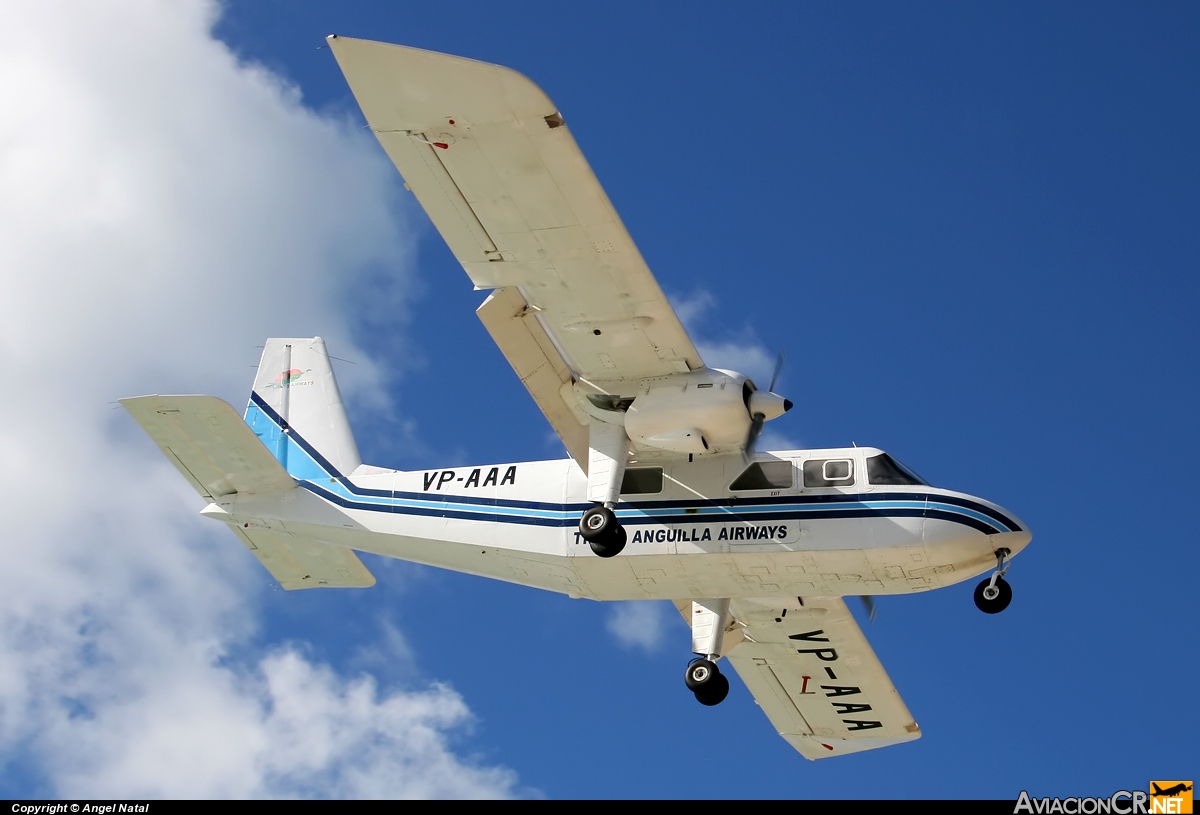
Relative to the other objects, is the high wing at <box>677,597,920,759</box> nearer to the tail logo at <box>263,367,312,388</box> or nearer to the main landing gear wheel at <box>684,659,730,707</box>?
the main landing gear wheel at <box>684,659,730,707</box>

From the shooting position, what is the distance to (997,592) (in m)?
16.7

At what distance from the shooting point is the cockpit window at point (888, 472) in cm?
1695

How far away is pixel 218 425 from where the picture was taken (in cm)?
1830

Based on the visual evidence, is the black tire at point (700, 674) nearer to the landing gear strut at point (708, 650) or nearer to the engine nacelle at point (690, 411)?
the landing gear strut at point (708, 650)

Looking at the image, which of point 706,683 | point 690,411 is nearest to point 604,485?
point 690,411

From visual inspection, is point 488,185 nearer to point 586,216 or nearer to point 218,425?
point 586,216

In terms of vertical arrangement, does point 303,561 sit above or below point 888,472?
below

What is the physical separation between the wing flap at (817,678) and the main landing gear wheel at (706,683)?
1464 mm

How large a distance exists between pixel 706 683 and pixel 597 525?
3.13 m

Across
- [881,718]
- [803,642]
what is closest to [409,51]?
[803,642]

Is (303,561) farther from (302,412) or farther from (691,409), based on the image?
(691,409)

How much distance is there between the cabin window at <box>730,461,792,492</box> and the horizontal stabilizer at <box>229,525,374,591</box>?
623 centimetres

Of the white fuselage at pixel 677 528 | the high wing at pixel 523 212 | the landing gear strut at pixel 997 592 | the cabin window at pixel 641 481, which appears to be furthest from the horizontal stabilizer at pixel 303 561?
the landing gear strut at pixel 997 592

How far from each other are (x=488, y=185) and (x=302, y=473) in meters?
7.39
